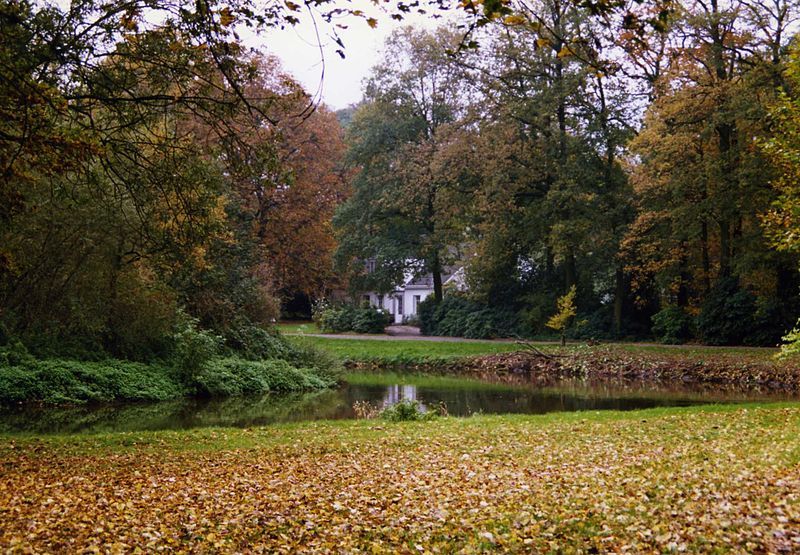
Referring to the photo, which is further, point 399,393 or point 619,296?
point 619,296

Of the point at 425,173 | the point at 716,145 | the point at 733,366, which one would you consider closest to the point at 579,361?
the point at 733,366

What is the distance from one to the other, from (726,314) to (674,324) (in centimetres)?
274

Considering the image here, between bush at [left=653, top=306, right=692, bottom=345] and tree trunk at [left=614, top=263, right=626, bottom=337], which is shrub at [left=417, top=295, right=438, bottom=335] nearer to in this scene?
tree trunk at [left=614, top=263, right=626, bottom=337]

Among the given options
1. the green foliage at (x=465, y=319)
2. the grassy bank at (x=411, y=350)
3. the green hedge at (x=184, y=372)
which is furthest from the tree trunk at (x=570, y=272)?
the green hedge at (x=184, y=372)

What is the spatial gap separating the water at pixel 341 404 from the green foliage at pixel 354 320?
1734 cm

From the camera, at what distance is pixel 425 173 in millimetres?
38781

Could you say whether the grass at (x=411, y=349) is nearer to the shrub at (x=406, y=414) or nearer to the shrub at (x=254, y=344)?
the shrub at (x=254, y=344)

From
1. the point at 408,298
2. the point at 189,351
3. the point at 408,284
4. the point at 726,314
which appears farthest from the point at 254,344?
the point at 408,298

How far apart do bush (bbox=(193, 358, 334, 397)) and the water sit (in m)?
0.78

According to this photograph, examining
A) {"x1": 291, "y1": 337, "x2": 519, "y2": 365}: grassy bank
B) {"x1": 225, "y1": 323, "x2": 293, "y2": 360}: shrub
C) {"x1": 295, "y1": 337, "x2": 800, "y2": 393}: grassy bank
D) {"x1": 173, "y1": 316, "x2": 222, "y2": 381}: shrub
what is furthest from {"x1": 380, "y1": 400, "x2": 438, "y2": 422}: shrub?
{"x1": 291, "y1": 337, "x2": 519, "y2": 365}: grassy bank

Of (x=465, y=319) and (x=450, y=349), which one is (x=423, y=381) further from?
(x=465, y=319)

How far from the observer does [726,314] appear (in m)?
28.7

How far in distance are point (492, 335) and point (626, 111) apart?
41.6 feet

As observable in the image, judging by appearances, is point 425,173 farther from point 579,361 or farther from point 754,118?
point 754,118
